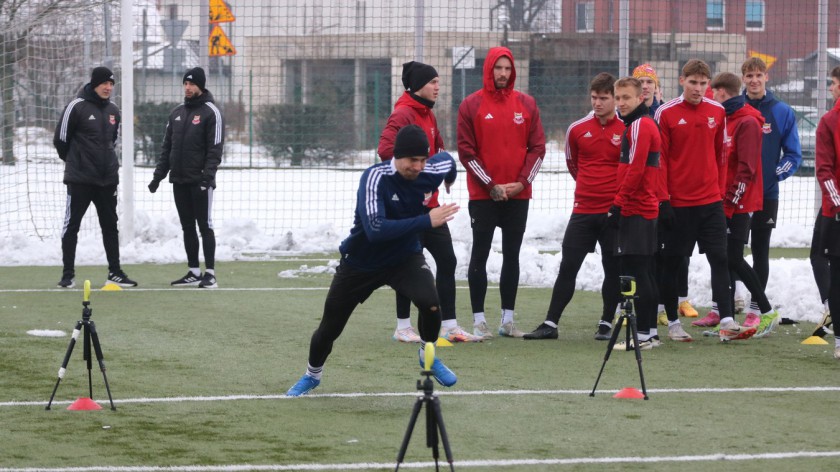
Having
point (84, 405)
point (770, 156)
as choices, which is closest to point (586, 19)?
point (770, 156)

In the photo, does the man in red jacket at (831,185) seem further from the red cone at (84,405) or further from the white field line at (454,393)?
the red cone at (84,405)

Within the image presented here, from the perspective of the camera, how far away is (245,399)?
23.0 feet

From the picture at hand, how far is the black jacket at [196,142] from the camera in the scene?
12.2 metres

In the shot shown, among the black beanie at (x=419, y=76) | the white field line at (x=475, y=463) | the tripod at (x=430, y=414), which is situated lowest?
→ the white field line at (x=475, y=463)

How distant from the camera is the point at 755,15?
1856cm

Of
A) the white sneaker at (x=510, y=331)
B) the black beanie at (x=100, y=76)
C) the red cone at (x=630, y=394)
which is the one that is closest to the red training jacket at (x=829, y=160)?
the red cone at (x=630, y=394)

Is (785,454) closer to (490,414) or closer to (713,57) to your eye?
(490,414)

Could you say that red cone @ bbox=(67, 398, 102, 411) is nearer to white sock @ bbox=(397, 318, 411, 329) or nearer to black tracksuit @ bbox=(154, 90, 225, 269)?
white sock @ bbox=(397, 318, 411, 329)

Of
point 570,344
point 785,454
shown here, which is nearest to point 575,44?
point 570,344

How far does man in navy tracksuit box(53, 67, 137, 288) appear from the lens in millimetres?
12062

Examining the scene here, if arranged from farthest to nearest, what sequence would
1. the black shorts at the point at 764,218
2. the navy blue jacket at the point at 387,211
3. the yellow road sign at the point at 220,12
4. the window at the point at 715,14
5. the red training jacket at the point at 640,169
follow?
the window at the point at 715,14 → the yellow road sign at the point at 220,12 → the black shorts at the point at 764,218 → the red training jacket at the point at 640,169 → the navy blue jacket at the point at 387,211

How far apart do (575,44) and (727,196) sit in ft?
30.4

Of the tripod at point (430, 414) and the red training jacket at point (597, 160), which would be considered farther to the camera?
the red training jacket at point (597, 160)

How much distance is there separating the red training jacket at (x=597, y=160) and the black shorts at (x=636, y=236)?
0.65 metres
